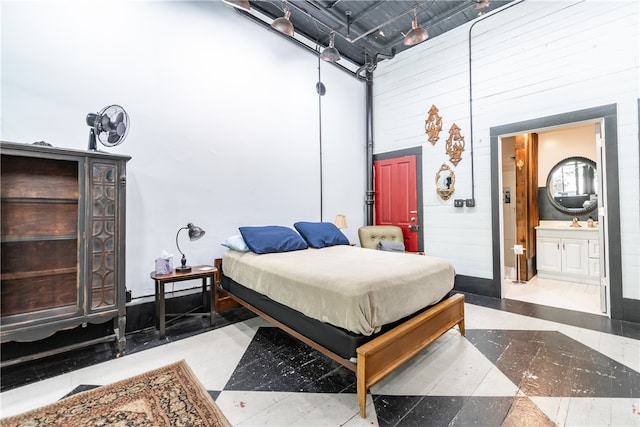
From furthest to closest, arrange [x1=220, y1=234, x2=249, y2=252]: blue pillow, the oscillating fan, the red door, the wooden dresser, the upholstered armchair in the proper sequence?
the red door < the upholstered armchair < [x1=220, y1=234, x2=249, y2=252]: blue pillow < the oscillating fan < the wooden dresser

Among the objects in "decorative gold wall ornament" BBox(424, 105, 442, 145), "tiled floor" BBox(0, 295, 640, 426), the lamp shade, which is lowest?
"tiled floor" BBox(0, 295, 640, 426)

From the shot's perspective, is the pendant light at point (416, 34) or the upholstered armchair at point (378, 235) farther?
the upholstered armchair at point (378, 235)

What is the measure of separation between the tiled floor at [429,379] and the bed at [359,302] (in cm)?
20

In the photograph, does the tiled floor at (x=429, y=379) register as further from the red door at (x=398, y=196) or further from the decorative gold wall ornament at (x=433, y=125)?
the decorative gold wall ornament at (x=433, y=125)

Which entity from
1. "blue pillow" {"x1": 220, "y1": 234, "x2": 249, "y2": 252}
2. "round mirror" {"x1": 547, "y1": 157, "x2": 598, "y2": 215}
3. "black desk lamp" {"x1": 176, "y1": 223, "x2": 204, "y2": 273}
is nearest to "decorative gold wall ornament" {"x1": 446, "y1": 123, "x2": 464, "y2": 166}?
"round mirror" {"x1": 547, "y1": 157, "x2": 598, "y2": 215}

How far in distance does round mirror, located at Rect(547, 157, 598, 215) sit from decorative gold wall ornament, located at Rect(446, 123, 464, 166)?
2329 millimetres

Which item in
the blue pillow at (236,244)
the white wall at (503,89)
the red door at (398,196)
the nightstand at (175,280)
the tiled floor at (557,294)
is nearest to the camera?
the nightstand at (175,280)

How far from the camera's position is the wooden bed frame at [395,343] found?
164 centimetres

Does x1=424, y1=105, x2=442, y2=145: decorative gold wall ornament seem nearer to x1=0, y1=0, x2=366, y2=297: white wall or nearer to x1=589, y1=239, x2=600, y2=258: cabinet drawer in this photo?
x1=0, y1=0, x2=366, y2=297: white wall

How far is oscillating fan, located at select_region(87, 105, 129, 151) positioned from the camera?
2391 millimetres

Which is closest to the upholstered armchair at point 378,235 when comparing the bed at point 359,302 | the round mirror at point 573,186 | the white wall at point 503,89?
the white wall at point 503,89

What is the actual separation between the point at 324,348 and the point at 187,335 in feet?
5.17

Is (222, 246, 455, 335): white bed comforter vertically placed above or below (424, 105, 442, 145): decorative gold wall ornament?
below

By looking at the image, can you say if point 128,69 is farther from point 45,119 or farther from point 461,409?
point 461,409
